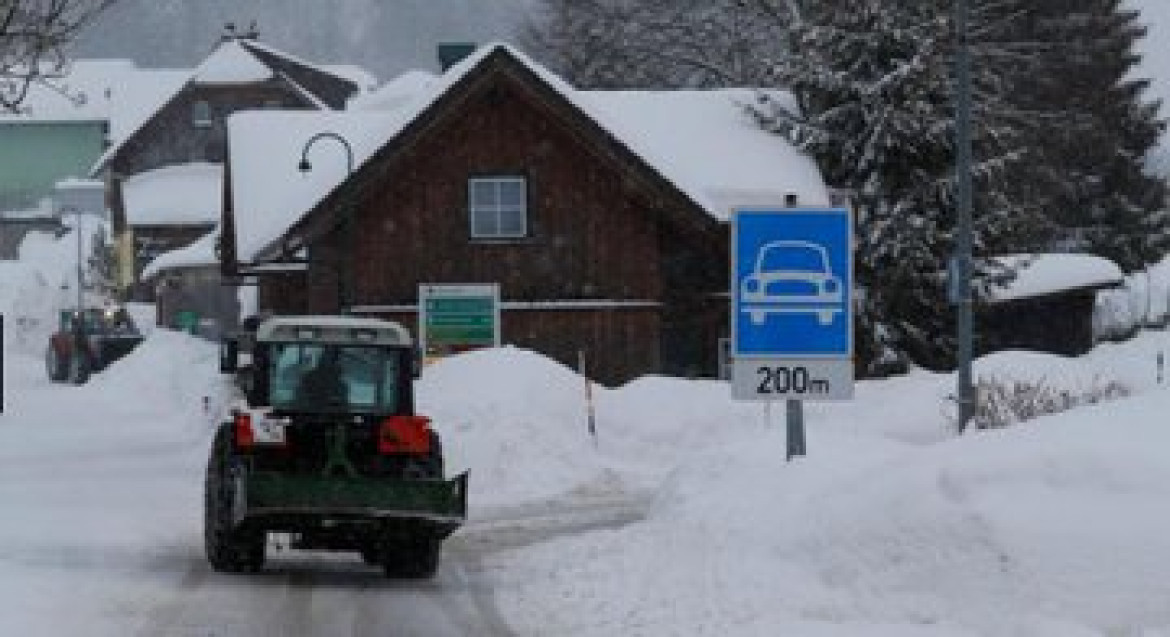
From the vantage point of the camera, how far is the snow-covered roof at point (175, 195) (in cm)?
8206

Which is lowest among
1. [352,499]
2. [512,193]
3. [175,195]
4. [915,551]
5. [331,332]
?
[352,499]

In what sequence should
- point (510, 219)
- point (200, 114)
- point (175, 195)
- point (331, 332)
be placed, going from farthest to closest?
point (200, 114), point (175, 195), point (510, 219), point (331, 332)

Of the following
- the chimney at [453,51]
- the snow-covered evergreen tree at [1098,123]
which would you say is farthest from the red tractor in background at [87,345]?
the snow-covered evergreen tree at [1098,123]

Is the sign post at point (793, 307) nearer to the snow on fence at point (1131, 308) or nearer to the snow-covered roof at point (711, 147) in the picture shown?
the snow-covered roof at point (711, 147)

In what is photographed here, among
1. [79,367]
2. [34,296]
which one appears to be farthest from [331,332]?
[34,296]

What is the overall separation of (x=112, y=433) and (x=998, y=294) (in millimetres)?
18458

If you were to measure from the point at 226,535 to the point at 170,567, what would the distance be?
741mm

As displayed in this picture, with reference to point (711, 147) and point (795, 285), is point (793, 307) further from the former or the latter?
point (711, 147)

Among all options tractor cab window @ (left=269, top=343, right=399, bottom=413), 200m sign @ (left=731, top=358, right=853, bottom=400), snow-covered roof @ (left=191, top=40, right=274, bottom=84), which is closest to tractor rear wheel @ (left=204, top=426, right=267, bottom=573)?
tractor cab window @ (left=269, top=343, right=399, bottom=413)

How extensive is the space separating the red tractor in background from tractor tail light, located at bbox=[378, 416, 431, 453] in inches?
1720

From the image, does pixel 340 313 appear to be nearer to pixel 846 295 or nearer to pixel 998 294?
pixel 998 294

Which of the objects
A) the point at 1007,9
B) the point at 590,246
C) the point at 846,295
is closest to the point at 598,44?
the point at 1007,9

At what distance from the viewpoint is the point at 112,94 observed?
332ft

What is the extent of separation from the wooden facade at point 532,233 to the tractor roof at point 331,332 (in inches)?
719
